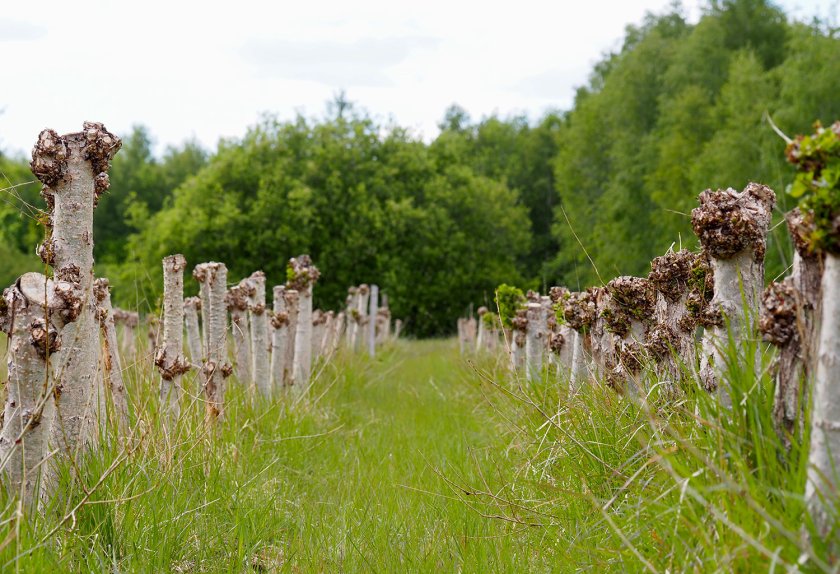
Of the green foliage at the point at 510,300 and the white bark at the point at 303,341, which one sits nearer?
the white bark at the point at 303,341

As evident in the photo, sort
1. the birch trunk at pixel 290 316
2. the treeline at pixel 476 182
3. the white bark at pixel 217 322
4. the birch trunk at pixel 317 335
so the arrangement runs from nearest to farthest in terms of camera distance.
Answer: the white bark at pixel 217 322 < the birch trunk at pixel 290 316 < the birch trunk at pixel 317 335 < the treeline at pixel 476 182

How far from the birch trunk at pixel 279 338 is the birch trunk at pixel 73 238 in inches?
190

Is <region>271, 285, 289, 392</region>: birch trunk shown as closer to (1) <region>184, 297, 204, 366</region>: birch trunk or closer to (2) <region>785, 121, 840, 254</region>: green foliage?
(1) <region>184, 297, 204, 366</region>: birch trunk

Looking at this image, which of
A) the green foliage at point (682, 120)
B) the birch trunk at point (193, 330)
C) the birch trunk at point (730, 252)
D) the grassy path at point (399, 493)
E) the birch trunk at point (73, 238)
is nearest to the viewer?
the birch trunk at point (730, 252)

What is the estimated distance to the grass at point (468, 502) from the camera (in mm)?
2754

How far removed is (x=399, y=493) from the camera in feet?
18.8

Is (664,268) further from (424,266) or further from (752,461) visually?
(424,266)

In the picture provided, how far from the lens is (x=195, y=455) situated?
5.24m

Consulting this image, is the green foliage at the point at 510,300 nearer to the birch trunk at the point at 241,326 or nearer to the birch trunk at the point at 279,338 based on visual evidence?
the birch trunk at the point at 279,338

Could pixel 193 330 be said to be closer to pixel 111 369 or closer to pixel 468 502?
pixel 111 369

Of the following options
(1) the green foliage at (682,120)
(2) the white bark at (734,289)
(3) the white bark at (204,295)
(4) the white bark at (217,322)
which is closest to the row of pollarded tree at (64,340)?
(4) the white bark at (217,322)

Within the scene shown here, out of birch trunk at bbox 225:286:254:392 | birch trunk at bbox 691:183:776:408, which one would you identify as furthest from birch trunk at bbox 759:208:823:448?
birch trunk at bbox 225:286:254:392

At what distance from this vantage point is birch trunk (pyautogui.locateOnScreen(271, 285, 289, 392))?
9039mm

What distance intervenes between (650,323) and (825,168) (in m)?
2.89
